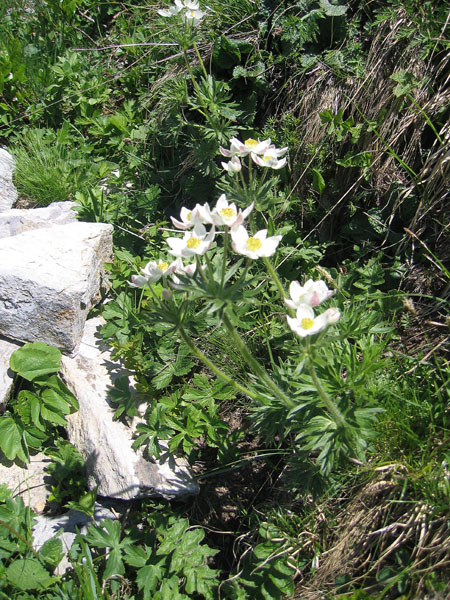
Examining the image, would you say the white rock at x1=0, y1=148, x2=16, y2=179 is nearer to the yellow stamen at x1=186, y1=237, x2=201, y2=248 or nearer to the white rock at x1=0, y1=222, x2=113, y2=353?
the white rock at x1=0, y1=222, x2=113, y2=353

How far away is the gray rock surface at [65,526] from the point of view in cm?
244

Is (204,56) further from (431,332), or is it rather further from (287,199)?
(431,332)

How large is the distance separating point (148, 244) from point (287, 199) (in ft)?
3.43

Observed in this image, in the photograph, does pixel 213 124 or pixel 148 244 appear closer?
pixel 213 124

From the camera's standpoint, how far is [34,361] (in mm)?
2803

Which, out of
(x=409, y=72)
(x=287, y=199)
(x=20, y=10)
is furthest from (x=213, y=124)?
(x=20, y=10)

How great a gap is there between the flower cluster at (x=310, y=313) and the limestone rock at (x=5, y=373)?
184cm

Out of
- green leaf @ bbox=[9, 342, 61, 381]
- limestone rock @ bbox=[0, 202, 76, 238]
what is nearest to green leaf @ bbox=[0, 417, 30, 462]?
green leaf @ bbox=[9, 342, 61, 381]

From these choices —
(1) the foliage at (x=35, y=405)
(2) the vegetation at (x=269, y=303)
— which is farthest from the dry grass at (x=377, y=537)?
(1) the foliage at (x=35, y=405)

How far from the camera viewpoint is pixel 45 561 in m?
2.30

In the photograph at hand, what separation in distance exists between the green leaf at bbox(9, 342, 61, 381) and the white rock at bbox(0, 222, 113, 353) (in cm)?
11

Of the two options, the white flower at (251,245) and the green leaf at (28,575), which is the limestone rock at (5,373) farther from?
Result: the white flower at (251,245)

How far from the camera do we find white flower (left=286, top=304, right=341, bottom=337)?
5.24 feet

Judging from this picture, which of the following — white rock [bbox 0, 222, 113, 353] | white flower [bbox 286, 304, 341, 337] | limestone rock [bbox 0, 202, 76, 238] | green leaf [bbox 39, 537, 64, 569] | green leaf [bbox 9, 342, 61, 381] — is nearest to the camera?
white flower [bbox 286, 304, 341, 337]
